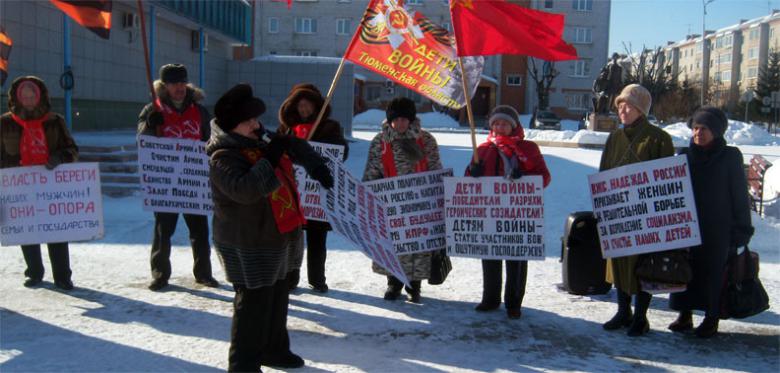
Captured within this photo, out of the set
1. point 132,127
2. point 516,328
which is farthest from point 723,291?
point 132,127

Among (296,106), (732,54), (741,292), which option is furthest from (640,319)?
(732,54)

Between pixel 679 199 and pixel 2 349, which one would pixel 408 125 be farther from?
pixel 2 349

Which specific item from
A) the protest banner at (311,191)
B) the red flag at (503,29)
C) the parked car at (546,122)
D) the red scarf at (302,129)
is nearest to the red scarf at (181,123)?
the red scarf at (302,129)

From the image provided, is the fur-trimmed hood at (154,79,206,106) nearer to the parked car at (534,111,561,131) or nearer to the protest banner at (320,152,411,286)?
the protest banner at (320,152,411,286)

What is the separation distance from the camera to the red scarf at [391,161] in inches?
227

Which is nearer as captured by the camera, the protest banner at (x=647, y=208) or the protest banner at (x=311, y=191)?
the protest banner at (x=647, y=208)

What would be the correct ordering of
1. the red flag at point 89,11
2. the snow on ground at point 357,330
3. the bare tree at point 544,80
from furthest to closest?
1. the bare tree at point 544,80
2. the red flag at point 89,11
3. the snow on ground at point 357,330

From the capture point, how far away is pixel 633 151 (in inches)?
200

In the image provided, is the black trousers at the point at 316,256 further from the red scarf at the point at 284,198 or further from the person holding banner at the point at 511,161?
the red scarf at the point at 284,198

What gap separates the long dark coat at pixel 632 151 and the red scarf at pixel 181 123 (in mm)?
3493

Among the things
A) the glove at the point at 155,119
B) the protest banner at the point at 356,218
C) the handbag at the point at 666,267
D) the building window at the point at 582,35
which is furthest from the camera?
the building window at the point at 582,35

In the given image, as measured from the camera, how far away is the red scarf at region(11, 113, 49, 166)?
5.65 metres

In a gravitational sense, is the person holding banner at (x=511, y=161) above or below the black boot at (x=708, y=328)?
above

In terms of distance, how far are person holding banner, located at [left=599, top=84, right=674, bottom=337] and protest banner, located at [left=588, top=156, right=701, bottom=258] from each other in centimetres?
11
